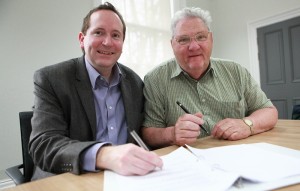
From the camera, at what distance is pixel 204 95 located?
137cm

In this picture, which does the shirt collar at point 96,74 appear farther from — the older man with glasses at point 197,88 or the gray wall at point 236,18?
the gray wall at point 236,18

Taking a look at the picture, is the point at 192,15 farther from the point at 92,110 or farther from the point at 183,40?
the point at 92,110

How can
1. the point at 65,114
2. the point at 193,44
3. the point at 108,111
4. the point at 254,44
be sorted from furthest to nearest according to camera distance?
the point at 254,44 < the point at 193,44 < the point at 108,111 < the point at 65,114

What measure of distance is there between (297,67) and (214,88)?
3.06m

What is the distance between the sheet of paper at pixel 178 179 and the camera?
1.80 ft

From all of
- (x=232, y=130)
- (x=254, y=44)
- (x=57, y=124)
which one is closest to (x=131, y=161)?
(x=57, y=124)

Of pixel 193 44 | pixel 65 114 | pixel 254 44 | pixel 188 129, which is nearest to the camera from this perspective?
pixel 188 129

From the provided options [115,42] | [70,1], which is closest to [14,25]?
[70,1]

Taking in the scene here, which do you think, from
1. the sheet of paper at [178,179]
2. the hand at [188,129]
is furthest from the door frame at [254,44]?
the sheet of paper at [178,179]

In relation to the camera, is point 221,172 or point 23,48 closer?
point 221,172

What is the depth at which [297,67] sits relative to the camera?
12.3 feet

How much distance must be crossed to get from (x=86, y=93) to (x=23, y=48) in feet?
5.93

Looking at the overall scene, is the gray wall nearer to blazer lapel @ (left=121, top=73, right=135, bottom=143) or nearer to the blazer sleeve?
blazer lapel @ (left=121, top=73, right=135, bottom=143)

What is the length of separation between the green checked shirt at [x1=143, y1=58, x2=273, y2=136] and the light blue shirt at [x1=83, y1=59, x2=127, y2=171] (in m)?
0.14
